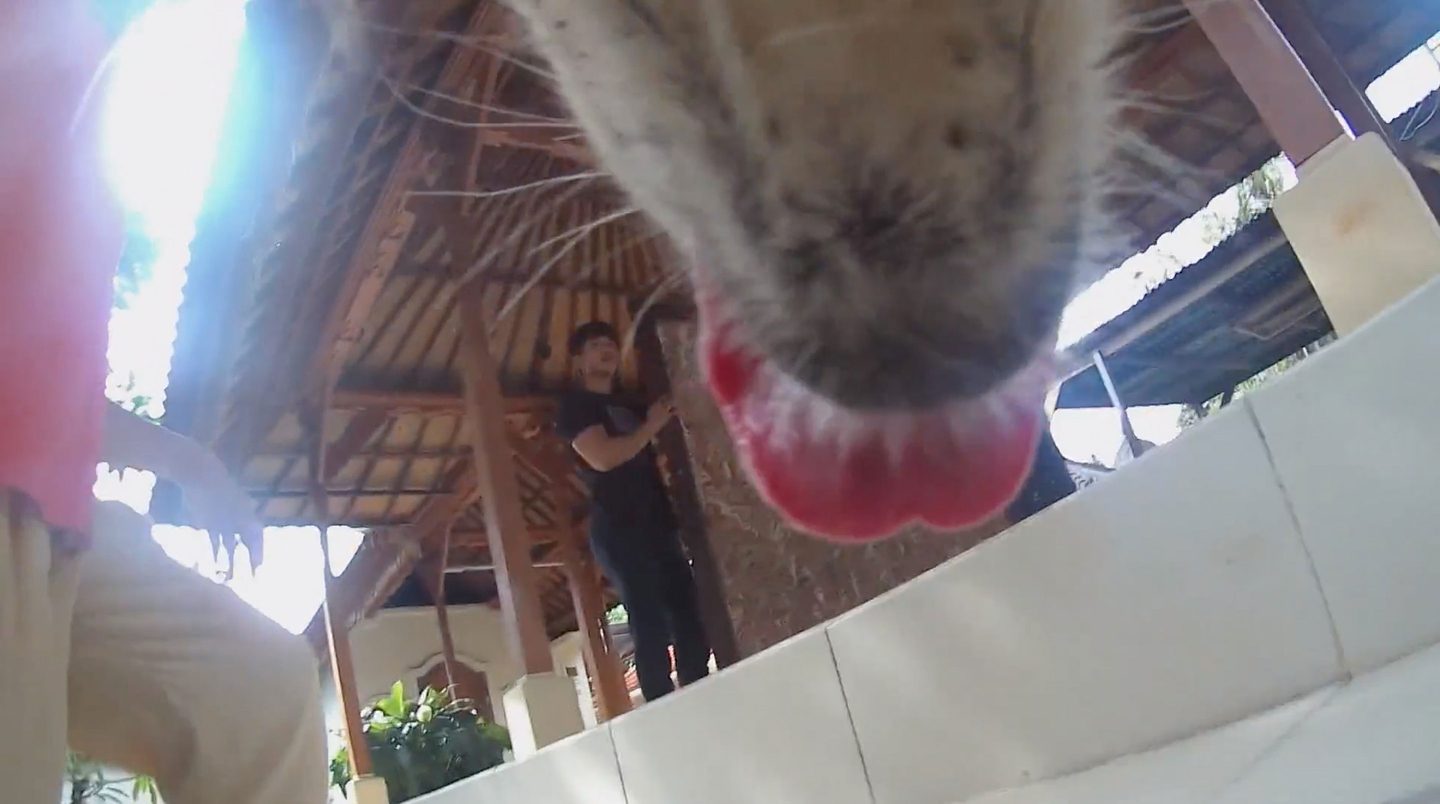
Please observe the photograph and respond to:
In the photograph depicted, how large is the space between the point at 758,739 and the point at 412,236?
150 cm

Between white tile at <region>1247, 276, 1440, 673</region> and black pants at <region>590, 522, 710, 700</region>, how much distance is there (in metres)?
1.34

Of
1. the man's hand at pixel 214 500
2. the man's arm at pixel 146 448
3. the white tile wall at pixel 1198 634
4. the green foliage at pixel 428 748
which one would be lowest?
the white tile wall at pixel 1198 634

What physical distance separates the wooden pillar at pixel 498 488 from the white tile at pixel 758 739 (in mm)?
756

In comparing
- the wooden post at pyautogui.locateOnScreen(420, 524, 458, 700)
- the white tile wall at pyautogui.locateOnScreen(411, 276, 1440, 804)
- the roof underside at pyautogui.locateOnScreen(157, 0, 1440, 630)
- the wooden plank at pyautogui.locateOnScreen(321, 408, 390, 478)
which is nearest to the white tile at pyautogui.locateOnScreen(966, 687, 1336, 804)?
the white tile wall at pyautogui.locateOnScreen(411, 276, 1440, 804)

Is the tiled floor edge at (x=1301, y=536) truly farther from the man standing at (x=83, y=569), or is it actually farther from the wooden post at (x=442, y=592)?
the wooden post at (x=442, y=592)

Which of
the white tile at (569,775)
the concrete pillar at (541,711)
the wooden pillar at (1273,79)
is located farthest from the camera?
the concrete pillar at (541,711)

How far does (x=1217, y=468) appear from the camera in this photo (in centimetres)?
73

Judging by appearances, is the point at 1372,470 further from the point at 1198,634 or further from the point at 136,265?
the point at 136,265

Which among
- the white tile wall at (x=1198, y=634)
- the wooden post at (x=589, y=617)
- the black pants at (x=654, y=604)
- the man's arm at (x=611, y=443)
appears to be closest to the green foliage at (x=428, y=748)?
the wooden post at (x=589, y=617)

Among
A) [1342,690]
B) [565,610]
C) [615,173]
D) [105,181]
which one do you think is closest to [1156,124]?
[1342,690]

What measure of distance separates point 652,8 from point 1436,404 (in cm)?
52

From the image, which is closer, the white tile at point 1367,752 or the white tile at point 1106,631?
the white tile at point 1367,752

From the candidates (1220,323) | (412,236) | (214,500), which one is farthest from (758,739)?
(1220,323)

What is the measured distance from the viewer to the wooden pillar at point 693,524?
224cm
